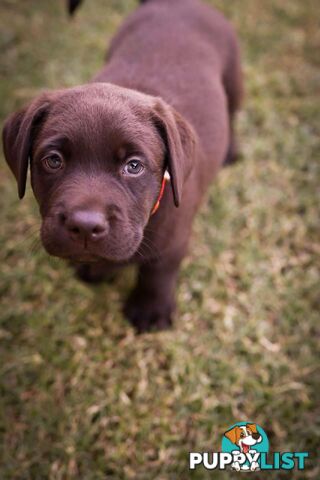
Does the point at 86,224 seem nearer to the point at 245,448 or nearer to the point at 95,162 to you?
the point at 95,162

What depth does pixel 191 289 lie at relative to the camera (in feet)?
Result: 11.5

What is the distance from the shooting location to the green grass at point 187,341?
9.32 ft

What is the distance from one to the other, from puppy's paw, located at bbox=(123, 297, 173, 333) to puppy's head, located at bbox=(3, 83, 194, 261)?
1.21 meters

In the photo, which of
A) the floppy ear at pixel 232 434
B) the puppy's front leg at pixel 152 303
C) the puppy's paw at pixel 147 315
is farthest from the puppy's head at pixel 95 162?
the floppy ear at pixel 232 434

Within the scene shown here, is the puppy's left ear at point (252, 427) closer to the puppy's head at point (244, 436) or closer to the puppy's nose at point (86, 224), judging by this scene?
the puppy's head at point (244, 436)

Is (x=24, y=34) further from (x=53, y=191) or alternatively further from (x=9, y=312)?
(x=53, y=191)

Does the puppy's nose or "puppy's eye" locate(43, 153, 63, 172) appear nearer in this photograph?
the puppy's nose

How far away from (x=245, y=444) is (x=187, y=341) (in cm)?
78

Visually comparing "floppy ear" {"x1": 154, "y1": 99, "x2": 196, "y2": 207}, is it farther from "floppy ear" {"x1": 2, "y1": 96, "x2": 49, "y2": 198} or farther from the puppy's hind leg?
the puppy's hind leg

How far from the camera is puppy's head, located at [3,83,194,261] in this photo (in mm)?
1937

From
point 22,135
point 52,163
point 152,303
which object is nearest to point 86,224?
point 52,163

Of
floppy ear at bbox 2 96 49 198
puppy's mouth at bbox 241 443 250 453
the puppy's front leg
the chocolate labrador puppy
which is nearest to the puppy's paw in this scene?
the puppy's front leg

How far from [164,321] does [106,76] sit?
174 cm

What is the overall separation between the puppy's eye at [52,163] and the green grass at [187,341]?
1.27m
